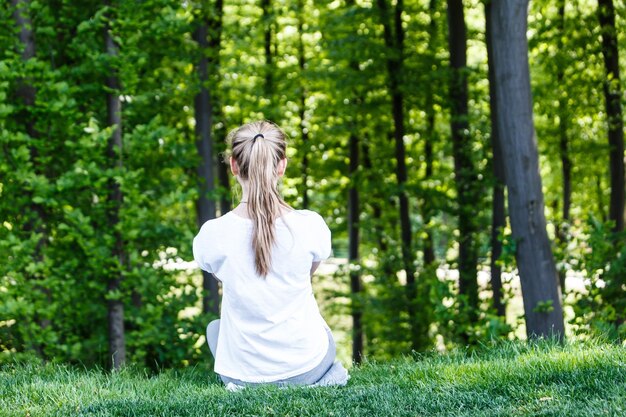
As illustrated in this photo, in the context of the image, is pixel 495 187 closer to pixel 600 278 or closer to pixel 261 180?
pixel 600 278

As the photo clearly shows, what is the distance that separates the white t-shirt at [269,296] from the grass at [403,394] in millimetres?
274

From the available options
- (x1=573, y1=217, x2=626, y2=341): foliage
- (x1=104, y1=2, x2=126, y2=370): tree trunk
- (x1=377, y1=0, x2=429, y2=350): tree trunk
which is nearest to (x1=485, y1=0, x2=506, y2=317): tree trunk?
(x1=377, y1=0, x2=429, y2=350): tree trunk

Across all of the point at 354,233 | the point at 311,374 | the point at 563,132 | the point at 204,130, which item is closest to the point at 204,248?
the point at 311,374

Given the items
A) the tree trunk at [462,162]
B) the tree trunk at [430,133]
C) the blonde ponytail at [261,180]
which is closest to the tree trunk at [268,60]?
the tree trunk at [430,133]

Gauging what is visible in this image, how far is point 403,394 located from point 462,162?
30.8 feet

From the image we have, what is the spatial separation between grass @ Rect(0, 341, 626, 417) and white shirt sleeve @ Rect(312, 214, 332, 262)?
0.88 m

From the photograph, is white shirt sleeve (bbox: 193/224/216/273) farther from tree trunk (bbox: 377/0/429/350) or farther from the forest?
tree trunk (bbox: 377/0/429/350)

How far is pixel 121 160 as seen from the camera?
8883 millimetres

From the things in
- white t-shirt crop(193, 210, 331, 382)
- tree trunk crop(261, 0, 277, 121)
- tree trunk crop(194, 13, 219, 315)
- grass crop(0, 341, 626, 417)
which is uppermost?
tree trunk crop(261, 0, 277, 121)

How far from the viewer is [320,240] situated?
500 centimetres

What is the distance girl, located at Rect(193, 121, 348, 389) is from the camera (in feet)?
16.0

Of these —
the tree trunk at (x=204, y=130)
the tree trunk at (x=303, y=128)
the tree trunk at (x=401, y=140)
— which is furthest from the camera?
the tree trunk at (x=303, y=128)

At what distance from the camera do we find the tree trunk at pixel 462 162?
1357 centimetres

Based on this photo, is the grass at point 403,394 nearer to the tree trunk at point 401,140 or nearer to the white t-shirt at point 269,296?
the white t-shirt at point 269,296
